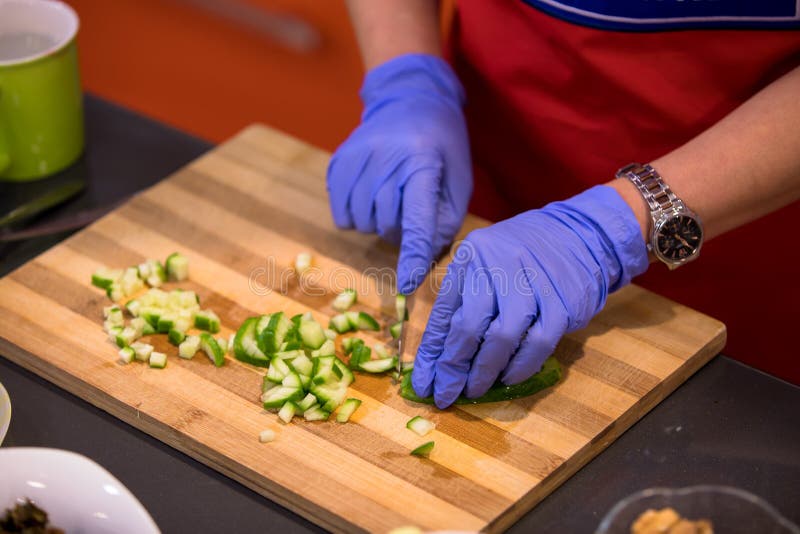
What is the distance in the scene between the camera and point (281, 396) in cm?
174

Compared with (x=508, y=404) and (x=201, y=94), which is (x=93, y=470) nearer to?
(x=508, y=404)

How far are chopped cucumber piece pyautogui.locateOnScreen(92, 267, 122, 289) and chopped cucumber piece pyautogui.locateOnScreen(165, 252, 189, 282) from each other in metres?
0.10

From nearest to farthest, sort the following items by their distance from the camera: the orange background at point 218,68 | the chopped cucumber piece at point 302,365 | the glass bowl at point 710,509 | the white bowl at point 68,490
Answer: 1. the glass bowl at point 710,509
2. the white bowl at point 68,490
3. the chopped cucumber piece at point 302,365
4. the orange background at point 218,68

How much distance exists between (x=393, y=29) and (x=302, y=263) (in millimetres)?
651

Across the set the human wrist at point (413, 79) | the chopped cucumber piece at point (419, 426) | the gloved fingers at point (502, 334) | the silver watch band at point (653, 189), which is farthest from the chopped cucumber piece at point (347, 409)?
the human wrist at point (413, 79)

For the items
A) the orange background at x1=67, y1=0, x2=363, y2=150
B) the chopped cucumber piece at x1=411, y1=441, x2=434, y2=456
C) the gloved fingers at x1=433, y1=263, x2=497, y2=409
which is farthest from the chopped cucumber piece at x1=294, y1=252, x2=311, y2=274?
the orange background at x1=67, y1=0, x2=363, y2=150

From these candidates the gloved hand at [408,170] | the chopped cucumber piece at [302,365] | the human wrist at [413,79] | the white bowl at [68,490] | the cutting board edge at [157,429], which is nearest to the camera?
the white bowl at [68,490]

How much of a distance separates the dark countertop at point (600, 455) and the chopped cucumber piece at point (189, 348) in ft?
0.56

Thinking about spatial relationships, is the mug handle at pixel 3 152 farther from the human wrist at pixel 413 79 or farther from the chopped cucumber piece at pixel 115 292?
the human wrist at pixel 413 79

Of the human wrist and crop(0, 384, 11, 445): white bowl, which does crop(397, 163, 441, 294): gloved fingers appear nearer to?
the human wrist

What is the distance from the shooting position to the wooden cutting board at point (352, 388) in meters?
1.63

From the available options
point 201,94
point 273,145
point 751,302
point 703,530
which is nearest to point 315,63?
point 201,94

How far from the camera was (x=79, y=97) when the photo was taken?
2.32m

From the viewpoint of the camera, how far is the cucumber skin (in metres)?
1.79
